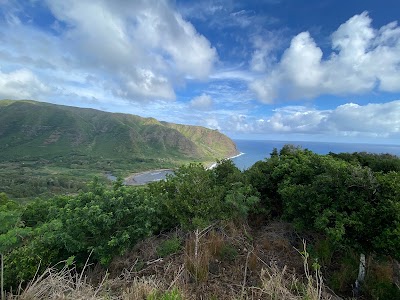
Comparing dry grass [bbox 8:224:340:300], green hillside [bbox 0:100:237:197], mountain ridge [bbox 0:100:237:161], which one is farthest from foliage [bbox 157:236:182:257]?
mountain ridge [bbox 0:100:237:161]

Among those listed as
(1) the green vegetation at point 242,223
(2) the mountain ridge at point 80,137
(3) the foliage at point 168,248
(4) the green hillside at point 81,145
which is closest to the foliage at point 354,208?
(1) the green vegetation at point 242,223

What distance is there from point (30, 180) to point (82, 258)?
296ft

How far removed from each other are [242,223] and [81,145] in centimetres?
16472

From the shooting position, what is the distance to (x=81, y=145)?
15388cm

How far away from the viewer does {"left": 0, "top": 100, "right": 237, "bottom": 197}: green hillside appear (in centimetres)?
11962

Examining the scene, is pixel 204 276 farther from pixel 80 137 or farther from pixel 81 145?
pixel 80 137

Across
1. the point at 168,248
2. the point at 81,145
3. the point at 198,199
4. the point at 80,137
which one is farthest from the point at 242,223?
the point at 80,137

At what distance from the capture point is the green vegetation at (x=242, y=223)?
3977 mm

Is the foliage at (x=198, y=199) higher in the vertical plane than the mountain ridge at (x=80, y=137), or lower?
higher

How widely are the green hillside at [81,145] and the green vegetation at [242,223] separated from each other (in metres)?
101

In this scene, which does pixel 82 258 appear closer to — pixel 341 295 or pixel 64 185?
pixel 341 295

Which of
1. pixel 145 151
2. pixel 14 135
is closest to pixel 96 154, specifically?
pixel 145 151

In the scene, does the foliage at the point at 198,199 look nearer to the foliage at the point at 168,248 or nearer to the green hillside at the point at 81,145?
the foliage at the point at 168,248

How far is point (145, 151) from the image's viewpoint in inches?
6225
